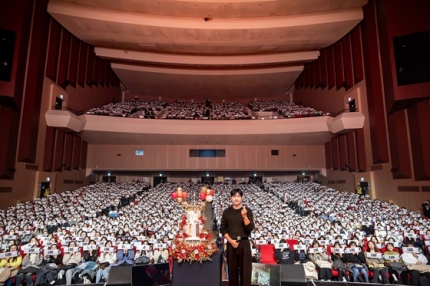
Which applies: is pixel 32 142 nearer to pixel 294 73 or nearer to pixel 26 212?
pixel 26 212

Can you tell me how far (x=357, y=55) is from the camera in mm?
15773

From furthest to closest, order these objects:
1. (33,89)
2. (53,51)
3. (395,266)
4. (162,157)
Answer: (162,157) < (53,51) < (33,89) < (395,266)

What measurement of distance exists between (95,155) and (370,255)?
65.6ft

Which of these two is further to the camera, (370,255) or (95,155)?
(95,155)

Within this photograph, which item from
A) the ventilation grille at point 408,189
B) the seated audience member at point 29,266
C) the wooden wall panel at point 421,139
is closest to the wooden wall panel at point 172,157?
the ventilation grille at point 408,189

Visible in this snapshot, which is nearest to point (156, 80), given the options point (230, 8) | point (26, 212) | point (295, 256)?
point (230, 8)

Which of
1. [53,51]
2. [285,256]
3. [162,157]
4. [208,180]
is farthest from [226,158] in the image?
[285,256]

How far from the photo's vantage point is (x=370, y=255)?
6.04 meters

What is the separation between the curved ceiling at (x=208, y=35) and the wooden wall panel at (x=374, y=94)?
1422mm

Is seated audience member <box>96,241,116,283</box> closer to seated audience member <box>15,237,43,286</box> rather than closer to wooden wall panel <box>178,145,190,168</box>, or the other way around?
seated audience member <box>15,237,43,286</box>

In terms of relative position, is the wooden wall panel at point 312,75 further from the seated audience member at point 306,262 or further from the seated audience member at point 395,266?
the seated audience member at point 306,262

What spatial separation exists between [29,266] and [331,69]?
767 inches

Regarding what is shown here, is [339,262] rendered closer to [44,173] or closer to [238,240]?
[238,240]

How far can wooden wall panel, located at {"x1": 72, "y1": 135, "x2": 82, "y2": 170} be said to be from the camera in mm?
18642
